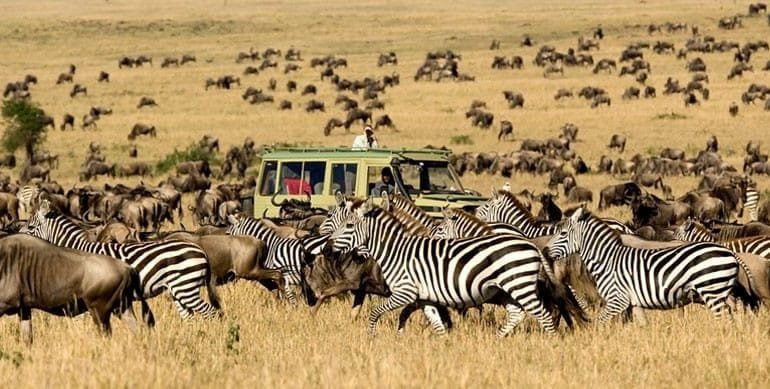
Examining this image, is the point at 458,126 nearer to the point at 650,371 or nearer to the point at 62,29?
the point at 650,371

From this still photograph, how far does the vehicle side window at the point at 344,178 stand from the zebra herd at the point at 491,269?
4252mm

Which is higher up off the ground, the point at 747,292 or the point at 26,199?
the point at 747,292

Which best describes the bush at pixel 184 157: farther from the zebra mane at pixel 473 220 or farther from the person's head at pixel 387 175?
the zebra mane at pixel 473 220

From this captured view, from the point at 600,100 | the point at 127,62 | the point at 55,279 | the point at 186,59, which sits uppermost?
the point at 55,279

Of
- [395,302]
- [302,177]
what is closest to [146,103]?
[302,177]

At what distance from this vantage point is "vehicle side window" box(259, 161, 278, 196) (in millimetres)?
19953

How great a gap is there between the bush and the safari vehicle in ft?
80.8

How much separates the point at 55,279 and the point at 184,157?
34.3m

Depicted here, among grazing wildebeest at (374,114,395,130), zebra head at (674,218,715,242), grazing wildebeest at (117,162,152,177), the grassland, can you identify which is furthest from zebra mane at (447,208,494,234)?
grazing wildebeest at (374,114,395,130)

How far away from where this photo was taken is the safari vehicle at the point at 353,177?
62.1ft

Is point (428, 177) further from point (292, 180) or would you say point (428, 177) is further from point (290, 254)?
point (290, 254)

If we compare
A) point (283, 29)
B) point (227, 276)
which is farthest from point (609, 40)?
point (227, 276)

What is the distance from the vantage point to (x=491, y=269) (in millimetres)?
12125

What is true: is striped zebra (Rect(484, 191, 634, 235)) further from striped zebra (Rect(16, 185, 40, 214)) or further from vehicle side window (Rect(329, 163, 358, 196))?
striped zebra (Rect(16, 185, 40, 214))
